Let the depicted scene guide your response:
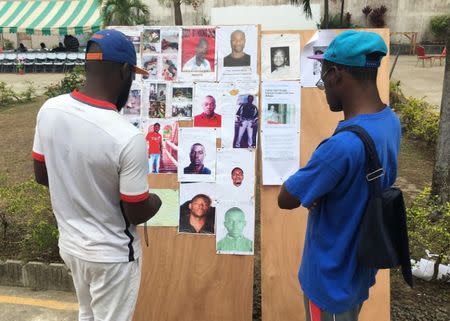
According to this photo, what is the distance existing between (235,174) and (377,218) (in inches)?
47.4

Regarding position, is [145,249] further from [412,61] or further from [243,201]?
[412,61]

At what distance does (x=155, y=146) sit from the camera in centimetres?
271

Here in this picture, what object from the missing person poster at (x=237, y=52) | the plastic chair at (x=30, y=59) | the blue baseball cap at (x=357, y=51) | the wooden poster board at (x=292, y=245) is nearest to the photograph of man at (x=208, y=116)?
the missing person poster at (x=237, y=52)

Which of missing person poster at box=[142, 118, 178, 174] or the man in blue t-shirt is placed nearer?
the man in blue t-shirt

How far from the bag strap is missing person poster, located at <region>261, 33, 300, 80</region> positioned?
107 cm

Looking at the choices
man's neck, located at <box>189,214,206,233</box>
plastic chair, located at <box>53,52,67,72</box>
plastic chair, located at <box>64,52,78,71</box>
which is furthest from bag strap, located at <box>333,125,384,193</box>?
plastic chair, located at <box>53,52,67,72</box>

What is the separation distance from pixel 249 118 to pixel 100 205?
3.74ft

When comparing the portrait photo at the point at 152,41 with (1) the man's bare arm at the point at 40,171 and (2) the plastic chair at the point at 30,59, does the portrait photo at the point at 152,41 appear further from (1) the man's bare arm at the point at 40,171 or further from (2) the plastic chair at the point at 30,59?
(2) the plastic chair at the point at 30,59

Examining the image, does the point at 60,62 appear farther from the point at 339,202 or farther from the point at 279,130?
the point at 339,202

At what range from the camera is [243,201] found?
266 centimetres

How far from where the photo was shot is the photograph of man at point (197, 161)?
2.66 m

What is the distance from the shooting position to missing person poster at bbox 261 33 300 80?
8.29ft

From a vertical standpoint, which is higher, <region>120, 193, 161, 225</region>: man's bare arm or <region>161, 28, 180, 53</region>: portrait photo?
<region>161, 28, 180, 53</region>: portrait photo

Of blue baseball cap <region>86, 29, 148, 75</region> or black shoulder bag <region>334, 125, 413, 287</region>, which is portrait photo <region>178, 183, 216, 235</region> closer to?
blue baseball cap <region>86, 29, 148, 75</region>
